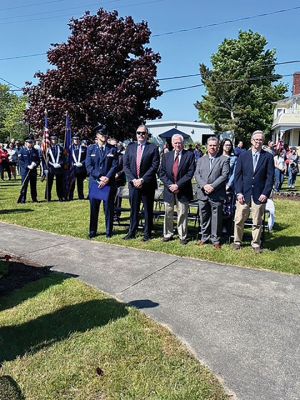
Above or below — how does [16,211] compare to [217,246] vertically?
above

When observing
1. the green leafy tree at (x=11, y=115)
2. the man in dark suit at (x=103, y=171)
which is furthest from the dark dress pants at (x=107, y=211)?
the green leafy tree at (x=11, y=115)

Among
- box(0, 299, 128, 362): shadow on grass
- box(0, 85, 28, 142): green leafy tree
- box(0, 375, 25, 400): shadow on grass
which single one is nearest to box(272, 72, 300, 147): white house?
box(0, 299, 128, 362): shadow on grass

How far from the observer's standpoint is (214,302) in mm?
5090

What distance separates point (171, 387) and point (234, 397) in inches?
18.2

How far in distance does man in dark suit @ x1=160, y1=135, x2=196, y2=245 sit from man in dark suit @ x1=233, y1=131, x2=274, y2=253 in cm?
91

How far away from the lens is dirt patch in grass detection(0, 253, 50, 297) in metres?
5.54

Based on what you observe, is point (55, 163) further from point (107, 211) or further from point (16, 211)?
point (107, 211)

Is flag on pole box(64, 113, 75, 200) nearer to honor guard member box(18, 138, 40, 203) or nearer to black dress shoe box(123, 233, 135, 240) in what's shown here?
honor guard member box(18, 138, 40, 203)

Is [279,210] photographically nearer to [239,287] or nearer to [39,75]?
[239,287]

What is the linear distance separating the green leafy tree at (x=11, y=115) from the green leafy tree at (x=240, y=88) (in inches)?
1415

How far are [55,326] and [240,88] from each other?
41.1m

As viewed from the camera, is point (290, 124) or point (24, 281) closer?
point (24, 281)

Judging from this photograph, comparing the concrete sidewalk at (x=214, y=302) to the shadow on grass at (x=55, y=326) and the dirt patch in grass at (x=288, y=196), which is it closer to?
the shadow on grass at (x=55, y=326)

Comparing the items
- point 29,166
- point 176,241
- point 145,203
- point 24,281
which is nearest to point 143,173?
point 145,203
